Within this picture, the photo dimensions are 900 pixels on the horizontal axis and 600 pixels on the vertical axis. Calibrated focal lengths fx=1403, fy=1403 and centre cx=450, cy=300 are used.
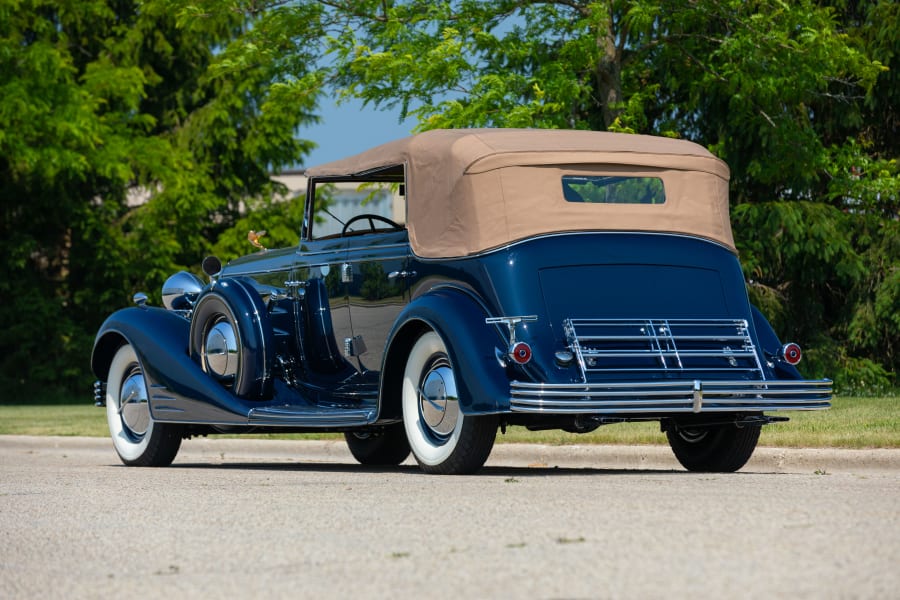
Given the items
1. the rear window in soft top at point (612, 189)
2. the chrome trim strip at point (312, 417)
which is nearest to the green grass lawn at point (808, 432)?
the rear window in soft top at point (612, 189)

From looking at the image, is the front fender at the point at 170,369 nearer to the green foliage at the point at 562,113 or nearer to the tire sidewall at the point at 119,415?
the tire sidewall at the point at 119,415

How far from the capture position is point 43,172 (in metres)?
27.0

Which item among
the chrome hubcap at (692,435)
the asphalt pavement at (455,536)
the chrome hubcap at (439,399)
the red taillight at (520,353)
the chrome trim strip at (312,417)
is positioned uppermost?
the red taillight at (520,353)

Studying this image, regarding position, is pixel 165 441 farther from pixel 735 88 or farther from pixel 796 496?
pixel 735 88

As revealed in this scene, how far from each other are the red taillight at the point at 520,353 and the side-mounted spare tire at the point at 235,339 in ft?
8.57

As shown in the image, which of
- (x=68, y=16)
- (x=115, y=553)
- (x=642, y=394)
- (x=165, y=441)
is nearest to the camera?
(x=115, y=553)

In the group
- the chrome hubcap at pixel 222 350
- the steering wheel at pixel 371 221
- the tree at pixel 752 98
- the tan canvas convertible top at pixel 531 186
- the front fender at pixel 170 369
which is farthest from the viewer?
the tree at pixel 752 98

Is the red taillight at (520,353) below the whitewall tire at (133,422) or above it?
above

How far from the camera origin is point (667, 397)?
26.4ft

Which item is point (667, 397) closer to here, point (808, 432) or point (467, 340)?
point (467, 340)

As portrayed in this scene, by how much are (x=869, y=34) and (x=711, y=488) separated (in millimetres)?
15304

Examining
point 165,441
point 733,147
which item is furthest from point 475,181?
point 733,147

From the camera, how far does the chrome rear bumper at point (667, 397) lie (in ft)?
25.5

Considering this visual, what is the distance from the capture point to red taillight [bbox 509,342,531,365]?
7938mm
